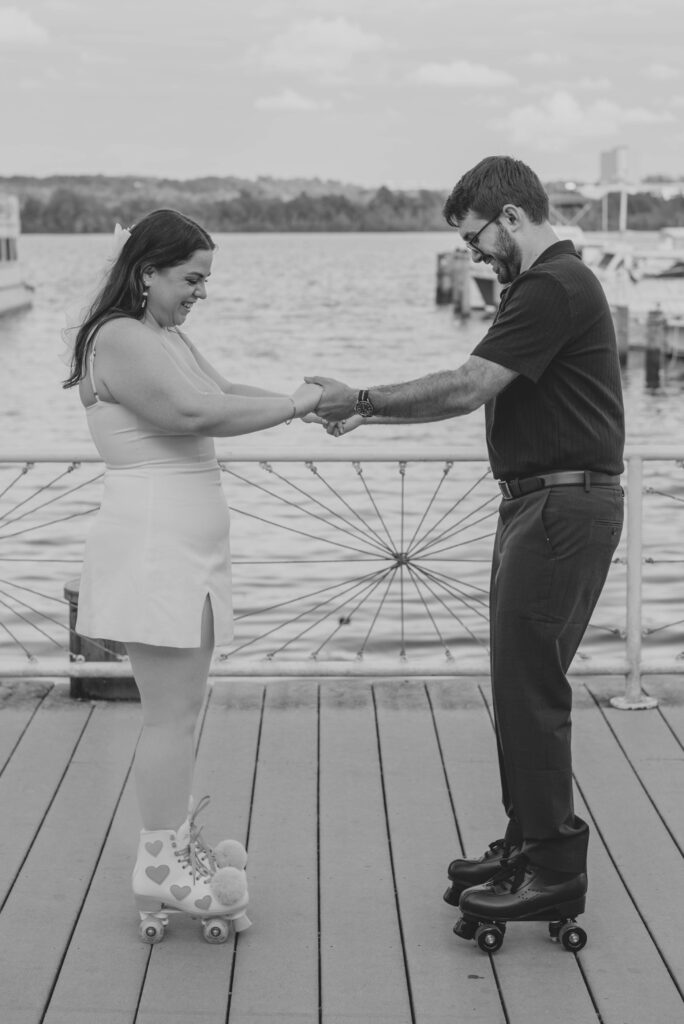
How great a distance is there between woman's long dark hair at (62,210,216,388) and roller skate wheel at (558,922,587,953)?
1.76 m

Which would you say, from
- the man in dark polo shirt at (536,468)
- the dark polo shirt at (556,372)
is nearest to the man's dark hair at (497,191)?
the man in dark polo shirt at (536,468)

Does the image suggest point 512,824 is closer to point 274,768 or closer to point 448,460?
point 274,768

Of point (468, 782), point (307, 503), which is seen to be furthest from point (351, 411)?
point (307, 503)

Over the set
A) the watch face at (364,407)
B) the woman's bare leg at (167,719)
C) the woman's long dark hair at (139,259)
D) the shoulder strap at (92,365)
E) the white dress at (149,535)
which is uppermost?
the woman's long dark hair at (139,259)

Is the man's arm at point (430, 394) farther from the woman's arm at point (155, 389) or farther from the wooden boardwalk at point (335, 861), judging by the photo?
the wooden boardwalk at point (335, 861)

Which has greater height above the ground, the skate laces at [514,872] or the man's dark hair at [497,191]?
the man's dark hair at [497,191]

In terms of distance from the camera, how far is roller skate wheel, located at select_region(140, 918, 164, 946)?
3.46 meters

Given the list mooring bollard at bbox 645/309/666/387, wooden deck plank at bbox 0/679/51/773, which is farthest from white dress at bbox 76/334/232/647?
mooring bollard at bbox 645/309/666/387

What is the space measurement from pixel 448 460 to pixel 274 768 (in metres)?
1.39

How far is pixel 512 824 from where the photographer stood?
3.65 m

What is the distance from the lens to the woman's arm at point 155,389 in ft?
10.6

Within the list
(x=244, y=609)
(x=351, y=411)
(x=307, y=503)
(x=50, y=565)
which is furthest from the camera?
(x=307, y=503)

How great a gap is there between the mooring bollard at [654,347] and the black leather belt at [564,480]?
2743 cm

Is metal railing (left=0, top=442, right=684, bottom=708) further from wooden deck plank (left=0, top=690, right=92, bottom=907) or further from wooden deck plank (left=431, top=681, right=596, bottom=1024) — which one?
wooden deck plank (left=431, top=681, right=596, bottom=1024)
